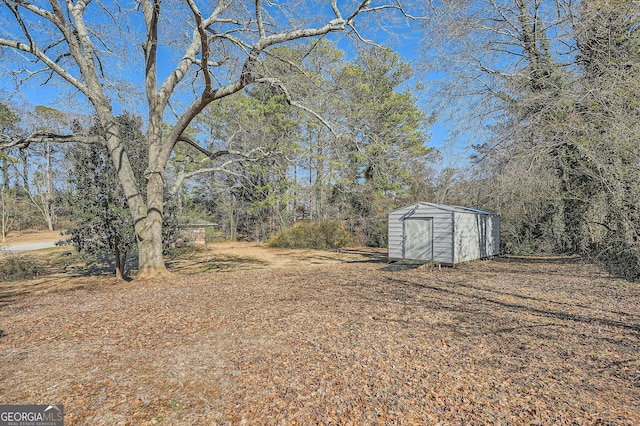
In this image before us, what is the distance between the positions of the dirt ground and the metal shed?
3996 millimetres

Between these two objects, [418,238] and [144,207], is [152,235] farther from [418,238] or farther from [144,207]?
[418,238]

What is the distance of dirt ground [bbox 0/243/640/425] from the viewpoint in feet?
7.43

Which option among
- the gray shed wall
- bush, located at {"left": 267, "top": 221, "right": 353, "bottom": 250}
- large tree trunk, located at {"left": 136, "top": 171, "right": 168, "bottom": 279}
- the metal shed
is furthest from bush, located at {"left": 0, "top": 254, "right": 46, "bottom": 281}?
the metal shed

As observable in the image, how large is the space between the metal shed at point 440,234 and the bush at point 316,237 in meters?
6.61

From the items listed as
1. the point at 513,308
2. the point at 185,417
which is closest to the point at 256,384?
the point at 185,417

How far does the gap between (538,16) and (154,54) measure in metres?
8.39

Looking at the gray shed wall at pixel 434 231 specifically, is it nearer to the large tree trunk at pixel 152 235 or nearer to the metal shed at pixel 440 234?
the metal shed at pixel 440 234

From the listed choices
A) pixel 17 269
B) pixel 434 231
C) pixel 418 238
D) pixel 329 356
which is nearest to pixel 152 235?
pixel 329 356

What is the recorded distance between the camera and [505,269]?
351 inches

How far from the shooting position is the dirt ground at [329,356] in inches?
89.2

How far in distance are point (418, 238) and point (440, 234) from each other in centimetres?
83

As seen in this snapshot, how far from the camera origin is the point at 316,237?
59.2ft

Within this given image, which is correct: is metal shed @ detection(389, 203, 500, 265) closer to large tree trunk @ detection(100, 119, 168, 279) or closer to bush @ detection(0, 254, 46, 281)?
large tree trunk @ detection(100, 119, 168, 279)

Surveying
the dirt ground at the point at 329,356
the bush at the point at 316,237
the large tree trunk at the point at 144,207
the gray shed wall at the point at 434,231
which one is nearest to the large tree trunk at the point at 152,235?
the large tree trunk at the point at 144,207
